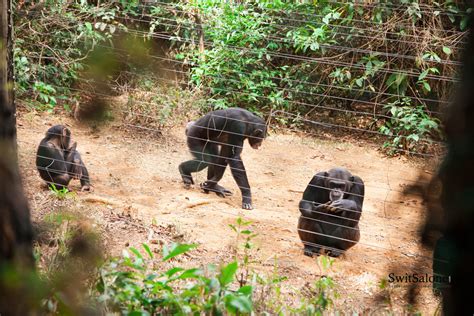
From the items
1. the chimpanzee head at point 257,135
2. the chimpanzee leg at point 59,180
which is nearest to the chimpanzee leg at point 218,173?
Answer: the chimpanzee head at point 257,135

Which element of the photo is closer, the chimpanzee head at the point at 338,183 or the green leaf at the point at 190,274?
the green leaf at the point at 190,274

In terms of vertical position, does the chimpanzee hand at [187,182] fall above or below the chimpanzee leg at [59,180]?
below

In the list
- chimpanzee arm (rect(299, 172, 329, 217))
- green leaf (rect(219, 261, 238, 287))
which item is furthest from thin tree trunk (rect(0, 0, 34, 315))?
chimpanzee arm (rect(299, 172, 329, 217))

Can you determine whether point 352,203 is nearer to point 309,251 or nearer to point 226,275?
point 309,251

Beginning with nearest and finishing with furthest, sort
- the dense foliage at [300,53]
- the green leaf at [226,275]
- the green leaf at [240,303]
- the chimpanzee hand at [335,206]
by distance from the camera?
1. the green leaf at [240,303]
2. the green leaf at [226,275]
3. the chimpanzee hand at [335,206]
4. the dense foliage at [300,53]

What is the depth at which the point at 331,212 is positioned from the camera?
15.6 ft

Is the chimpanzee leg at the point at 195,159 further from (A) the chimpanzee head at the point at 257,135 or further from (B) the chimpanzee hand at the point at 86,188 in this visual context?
(B) the chimpanzee hand at the point at 86,188

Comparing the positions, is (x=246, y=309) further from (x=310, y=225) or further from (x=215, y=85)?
(x=215, y=85)

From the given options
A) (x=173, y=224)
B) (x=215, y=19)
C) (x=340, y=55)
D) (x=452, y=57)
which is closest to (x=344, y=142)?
(x=340, y=55)

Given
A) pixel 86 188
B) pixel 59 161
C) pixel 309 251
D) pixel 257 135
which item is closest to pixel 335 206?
pixel 309 251

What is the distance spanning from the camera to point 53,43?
21.0 feet

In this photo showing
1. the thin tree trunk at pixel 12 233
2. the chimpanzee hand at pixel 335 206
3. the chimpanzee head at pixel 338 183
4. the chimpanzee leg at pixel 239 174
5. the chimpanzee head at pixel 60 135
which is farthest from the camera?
the chimpanzee leg at pixel 239 174

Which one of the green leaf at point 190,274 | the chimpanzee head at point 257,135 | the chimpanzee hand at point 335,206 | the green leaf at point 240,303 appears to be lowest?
the chimpanzee hand at point 335,206

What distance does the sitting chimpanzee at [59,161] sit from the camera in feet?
17.9
